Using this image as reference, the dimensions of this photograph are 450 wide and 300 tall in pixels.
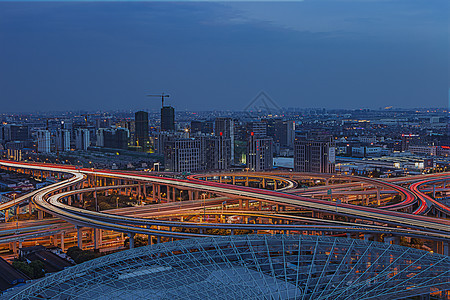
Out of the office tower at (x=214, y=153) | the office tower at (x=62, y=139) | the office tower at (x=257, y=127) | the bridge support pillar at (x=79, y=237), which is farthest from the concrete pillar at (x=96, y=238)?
the office tower at (x=62, y=139)

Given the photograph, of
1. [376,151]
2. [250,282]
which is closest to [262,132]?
[376,151]

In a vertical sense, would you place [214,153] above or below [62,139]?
below

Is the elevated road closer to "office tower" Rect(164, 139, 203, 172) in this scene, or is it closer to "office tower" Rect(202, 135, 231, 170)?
"office tower" Rect(164, 139, 203, 172)

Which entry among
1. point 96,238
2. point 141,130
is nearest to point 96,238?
point 96,238

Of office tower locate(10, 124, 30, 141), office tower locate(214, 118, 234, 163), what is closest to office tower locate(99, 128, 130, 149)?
office tower locate(10, 124, 30, 141)

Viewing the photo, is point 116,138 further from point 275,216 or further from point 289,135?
point 275,216

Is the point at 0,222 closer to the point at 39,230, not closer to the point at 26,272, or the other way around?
the point at 39,230
